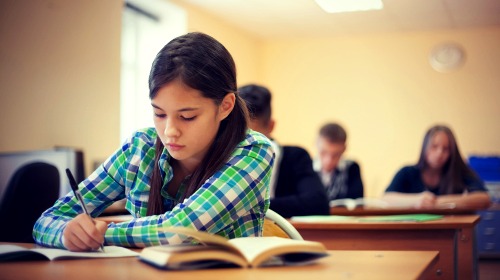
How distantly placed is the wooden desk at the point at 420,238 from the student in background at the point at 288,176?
0.90 ft

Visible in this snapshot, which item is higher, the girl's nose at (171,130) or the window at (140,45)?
the window at (140,45)

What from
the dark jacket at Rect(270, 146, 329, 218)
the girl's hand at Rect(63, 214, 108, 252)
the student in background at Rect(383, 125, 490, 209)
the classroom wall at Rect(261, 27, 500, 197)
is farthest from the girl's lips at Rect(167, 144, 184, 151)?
the classroom wall at Rect(261, 27, 500, 197)

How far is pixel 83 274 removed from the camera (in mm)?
1186

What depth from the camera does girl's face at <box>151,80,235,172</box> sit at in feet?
5.08

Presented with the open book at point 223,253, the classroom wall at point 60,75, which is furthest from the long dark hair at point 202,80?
the classroom wall at point 60,75

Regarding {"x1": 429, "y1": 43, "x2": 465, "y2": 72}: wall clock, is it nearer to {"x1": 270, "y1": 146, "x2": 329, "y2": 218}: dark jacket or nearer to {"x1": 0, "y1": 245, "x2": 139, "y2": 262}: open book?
{"x1": 270, "y1": 146, "x2": 329, "y2": 218}: dark jacket

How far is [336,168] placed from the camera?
15.7 ft

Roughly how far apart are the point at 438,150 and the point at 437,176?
171 millimetres

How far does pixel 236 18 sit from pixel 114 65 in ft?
7.07

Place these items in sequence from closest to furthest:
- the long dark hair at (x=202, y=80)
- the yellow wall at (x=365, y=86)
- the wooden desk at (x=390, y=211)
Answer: the long dark hair at (x=202, y=80)
the wooden desk at (x=390, y=211)
the yellow wall at (x=365, y=86)

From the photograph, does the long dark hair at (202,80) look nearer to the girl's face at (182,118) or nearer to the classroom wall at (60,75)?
the girl's face at (182,118)

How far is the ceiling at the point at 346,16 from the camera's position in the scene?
6707 mm

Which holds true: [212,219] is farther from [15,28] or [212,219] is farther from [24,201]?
[15,28]

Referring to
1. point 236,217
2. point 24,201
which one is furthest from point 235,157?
point 24,201
